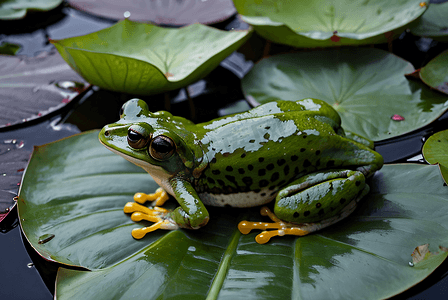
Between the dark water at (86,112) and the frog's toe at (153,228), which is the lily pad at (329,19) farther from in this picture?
the frog's toe at (153,228)

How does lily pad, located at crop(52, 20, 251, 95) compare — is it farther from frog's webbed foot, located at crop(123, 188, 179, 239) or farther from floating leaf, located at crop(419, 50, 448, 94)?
floating leaf, located at crop(419, 50, 448, 94)

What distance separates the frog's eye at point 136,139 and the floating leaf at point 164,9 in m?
1.69

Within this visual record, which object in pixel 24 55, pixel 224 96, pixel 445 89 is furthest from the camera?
pixel 24 55

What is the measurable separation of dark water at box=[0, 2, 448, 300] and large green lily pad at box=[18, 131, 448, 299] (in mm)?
161

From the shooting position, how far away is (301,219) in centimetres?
164

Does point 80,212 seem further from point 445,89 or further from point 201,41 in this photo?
point 445,89

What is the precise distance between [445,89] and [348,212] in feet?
3.71

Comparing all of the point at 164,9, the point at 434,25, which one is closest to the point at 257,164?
the point at 434,25

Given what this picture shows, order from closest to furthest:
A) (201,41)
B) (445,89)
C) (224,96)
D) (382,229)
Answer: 1. (382,229)
2. (445,89)
3. (201,41)
4. (224,96)

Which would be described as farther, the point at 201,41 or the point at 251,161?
the point at 201,41

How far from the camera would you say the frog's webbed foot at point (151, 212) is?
173 centimetres

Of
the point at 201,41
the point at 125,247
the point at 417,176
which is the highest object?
the point at 201,41

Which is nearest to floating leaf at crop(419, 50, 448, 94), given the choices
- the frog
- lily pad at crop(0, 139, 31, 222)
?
the frog

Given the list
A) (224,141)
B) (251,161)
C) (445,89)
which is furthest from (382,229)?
(445,89)
